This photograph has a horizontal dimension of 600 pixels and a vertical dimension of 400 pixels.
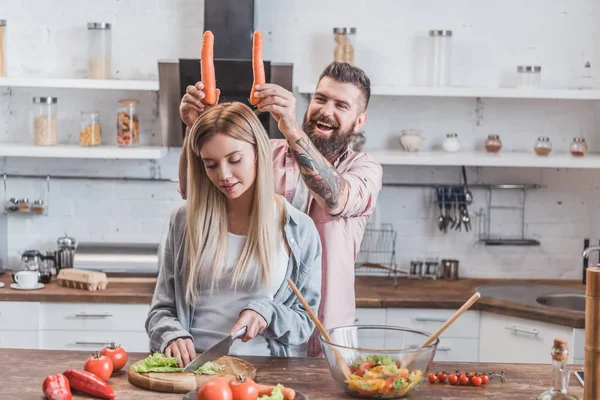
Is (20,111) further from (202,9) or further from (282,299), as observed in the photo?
(282,299)

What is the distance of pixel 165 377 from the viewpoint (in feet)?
7.00

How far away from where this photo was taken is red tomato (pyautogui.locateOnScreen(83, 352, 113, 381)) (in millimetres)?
2156

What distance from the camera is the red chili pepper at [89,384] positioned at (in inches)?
81.1

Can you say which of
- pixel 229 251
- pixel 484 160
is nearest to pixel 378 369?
pixel 229 251

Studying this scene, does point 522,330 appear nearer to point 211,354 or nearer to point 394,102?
point 394,102

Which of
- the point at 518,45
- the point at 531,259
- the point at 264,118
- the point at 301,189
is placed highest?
the point at 518,45

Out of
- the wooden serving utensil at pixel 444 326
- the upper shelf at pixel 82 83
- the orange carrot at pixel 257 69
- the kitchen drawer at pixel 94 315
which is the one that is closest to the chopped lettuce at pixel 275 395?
the wooden serving utensil at pixel 444 326

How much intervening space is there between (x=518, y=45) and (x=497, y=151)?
2.01 ft

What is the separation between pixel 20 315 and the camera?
403cm

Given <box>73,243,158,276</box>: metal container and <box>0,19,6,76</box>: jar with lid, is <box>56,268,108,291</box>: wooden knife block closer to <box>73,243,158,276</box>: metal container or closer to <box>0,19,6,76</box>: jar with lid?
<box>73,243,158,276</box>: metal container

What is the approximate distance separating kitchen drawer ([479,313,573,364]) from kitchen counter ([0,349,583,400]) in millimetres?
1458

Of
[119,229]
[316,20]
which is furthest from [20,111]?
[316,20]

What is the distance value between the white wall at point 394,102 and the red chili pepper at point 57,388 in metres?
2.61

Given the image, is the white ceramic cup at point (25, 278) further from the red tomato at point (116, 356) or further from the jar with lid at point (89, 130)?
the red tomato at point (116, 356)
